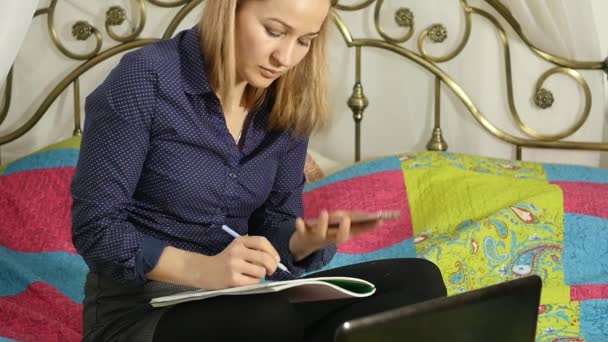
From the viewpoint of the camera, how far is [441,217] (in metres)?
2.32

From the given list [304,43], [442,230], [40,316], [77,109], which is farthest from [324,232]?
[77,109]

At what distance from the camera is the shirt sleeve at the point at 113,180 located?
1363 millimetres

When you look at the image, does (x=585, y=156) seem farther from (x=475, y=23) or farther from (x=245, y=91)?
(x=245, y=91)

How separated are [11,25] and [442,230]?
1.09 meters

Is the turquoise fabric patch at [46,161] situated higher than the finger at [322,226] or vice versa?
the finger at [322,226]

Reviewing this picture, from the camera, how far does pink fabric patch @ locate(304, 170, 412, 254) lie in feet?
7.64

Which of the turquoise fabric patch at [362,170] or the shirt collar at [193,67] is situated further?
the turquoise fabric patch at [362,170]

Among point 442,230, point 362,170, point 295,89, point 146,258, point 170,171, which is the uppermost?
point 295,89

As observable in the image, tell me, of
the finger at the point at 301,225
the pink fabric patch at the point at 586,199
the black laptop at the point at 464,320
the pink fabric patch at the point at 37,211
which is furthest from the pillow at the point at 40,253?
the pink fabric patch at the point at 586,199

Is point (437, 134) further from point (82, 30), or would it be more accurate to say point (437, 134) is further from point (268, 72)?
point (268, 72)

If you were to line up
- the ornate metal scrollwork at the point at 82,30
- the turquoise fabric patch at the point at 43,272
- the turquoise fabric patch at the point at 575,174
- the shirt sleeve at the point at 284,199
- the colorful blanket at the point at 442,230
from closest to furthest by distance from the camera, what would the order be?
the shirt sleeve at the point at 284,199
the colorful blanket at the point at 442,230
the turquoise fabric patch at the point at 43,272
the turquoise fabric patch at the point at 575,174
the ornate metal scrollwork at the point at 82,30

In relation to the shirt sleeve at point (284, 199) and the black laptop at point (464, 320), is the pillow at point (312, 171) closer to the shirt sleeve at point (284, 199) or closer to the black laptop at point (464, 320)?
the shirt sleeve at point (284, 199)

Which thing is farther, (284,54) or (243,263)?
(284,54)

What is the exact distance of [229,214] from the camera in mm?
1573
